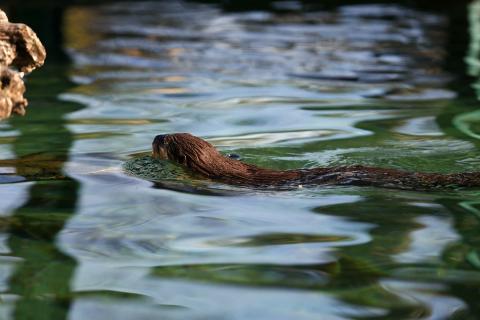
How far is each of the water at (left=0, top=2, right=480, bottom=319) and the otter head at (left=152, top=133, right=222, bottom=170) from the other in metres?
0.11

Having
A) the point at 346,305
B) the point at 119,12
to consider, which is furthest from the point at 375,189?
the point at 119,12

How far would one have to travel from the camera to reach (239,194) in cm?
621

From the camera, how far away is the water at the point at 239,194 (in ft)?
14.0

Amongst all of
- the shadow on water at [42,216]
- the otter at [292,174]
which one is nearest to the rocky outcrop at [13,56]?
the shadow on water at [42,216]

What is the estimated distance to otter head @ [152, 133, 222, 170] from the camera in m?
6.85

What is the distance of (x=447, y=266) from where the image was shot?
458 centimetres

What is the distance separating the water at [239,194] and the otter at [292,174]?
4.4 inches

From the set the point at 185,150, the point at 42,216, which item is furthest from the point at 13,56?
the point at 185,150

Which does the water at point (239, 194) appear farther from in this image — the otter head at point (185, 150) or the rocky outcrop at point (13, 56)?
the rocky outcrop at point (13, 56)

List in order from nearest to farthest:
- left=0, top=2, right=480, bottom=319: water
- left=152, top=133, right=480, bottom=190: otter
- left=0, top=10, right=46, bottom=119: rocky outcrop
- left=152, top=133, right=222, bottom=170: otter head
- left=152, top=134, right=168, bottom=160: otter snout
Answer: left=0, top=2, right=480, bottom=319: water
left=0, top=10, right=46, bottom=119: rocky outcrop
left=152, top=133, right=480, bottom=190: otter
left=152, top=133, right=222, bottom=170: otter head
left=152, top=134, right=168, bottom=160: otter snout

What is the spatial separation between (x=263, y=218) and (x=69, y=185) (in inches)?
58.8

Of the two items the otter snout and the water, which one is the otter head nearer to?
the otter snout

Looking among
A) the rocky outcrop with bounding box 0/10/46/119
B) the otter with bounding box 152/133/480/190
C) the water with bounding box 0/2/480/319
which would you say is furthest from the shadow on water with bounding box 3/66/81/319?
the otter with bounding box 152/133/480/190

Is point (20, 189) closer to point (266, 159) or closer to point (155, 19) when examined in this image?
point (266, 159)
